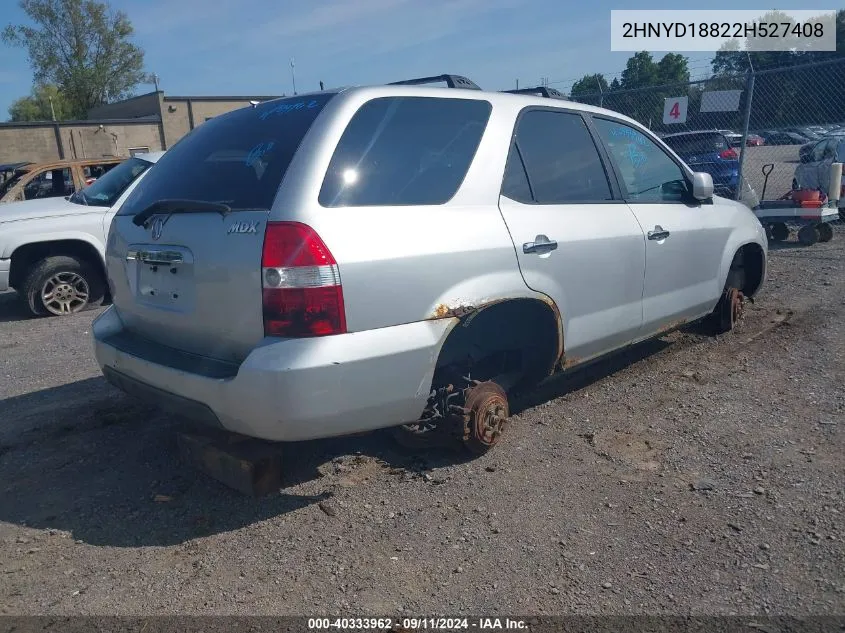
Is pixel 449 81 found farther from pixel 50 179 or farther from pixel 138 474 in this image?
pixel 50 179

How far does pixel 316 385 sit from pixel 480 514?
1012mm

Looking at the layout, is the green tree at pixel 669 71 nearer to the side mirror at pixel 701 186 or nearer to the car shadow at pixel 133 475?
the side mirror at pixel 701 186

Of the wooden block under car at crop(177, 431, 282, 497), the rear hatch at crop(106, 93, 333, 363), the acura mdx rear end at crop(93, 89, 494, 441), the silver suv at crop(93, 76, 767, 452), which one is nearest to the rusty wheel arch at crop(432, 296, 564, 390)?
the silver suv at crop(93, 76, 767, 452)

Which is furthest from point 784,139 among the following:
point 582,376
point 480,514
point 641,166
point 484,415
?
point 480,514

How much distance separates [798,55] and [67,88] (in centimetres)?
5329

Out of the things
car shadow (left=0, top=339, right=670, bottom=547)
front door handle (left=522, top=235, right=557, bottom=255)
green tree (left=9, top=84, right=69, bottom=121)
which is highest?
green tree (left=9, top=84, right=69, bottom=121)

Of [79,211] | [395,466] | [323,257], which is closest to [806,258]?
[395,466]

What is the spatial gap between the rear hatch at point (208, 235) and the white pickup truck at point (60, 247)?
4.29 metres

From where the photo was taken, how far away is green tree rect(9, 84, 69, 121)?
59125 millimetres

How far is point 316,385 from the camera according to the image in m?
2.75

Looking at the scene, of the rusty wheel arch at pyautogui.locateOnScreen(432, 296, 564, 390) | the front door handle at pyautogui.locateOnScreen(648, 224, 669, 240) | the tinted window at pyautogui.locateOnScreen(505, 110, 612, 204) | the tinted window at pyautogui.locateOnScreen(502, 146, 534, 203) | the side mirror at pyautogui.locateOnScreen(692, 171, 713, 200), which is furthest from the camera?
the side mirror at pyautogui.locateOnScreen(692, 171, 713, 200)

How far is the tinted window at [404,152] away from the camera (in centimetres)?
296

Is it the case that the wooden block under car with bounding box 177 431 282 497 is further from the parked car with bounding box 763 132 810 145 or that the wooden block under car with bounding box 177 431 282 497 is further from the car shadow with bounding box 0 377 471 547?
the parked car with bounding box 763 132 810 145

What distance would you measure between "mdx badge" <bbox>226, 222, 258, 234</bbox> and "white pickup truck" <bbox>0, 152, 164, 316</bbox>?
16.7 feet
